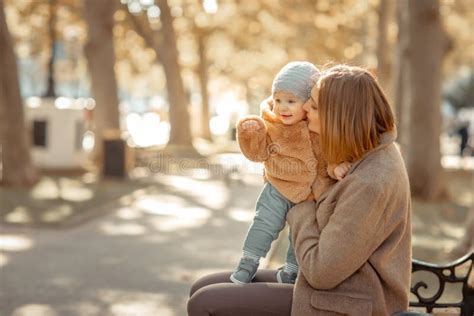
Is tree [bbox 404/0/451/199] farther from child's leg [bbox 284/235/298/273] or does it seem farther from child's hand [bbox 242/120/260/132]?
child's hand [bbox 242/120/260/132]

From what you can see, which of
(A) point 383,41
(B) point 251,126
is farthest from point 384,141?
(A) point 383,41

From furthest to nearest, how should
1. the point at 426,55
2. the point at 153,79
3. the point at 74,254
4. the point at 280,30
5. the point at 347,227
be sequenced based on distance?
the point at 153,79, the point at 280,30, the point at 426,55, the point at 74,254, the point at 347,227

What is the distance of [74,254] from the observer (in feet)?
31.0

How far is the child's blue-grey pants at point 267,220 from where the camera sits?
139 inches

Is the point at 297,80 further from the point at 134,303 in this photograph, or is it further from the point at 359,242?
the point at 134,303

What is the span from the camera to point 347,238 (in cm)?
314

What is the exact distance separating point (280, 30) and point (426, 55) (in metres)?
25.0

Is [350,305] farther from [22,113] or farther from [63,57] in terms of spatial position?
[63,57]

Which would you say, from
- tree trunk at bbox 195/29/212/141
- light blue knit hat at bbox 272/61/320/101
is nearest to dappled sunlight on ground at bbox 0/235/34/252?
light blue knit hat at bbox 272/61/320/101

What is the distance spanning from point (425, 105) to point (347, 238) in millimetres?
14230

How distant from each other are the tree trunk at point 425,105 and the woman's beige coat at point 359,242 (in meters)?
13.8

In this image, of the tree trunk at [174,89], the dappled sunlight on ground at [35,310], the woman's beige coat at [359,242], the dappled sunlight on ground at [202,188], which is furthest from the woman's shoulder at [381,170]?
the tree trunk at [174,89]

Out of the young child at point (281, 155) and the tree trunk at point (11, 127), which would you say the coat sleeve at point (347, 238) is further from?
the tree trunk at point (11, 127)

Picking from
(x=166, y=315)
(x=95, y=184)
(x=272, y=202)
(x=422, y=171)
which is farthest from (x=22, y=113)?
(x=272, y=202)
